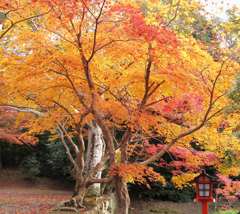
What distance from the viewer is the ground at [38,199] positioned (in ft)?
44.2

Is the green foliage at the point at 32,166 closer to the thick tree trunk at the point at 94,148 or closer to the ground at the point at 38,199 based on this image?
the ground at the point at 38,199

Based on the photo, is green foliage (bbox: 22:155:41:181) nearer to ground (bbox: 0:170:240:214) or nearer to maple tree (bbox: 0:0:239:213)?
ground (bbox: 0:170:240:214)

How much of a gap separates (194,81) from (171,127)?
2767 millimetres

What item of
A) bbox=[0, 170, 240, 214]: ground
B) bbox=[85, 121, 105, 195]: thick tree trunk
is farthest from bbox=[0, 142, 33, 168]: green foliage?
bbox=[85, 121, 105, 195]: thick tree trunk

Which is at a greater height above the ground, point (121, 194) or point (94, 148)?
point (94, 148)

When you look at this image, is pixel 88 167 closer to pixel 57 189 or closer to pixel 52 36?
pixel 52 36

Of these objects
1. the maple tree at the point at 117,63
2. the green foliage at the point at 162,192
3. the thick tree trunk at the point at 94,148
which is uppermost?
the maple tree at the point at 117,63

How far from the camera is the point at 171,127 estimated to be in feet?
33.4

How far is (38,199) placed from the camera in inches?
640

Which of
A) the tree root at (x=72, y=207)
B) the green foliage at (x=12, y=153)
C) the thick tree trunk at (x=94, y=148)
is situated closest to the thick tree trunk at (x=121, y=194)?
the tree root at (x=72, y=207)

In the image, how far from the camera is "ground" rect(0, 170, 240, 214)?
1347 centimetres

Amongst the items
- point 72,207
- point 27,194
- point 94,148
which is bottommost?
point 72,207

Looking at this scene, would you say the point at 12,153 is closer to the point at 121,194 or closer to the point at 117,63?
the point at 121,194

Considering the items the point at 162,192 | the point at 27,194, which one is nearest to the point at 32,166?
the point at 27,194
